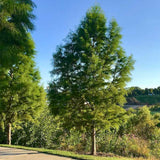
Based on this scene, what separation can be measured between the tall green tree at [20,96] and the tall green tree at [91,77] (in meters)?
2.77

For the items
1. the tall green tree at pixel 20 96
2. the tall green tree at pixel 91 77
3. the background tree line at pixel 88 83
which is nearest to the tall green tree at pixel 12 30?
the background tree line at pixel 88 83

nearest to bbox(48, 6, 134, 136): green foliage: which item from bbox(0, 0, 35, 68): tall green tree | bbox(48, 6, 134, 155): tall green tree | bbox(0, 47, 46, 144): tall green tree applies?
bbox(48, 6, 134, 155): tall green tree

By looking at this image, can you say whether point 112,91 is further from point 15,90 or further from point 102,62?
point 15,90

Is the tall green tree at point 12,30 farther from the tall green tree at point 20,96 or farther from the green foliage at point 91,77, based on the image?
the tall green tree at point 20,96

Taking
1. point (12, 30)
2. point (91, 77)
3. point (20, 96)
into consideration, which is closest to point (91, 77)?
point (91, 77)

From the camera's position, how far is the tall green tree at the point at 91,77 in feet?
27.6

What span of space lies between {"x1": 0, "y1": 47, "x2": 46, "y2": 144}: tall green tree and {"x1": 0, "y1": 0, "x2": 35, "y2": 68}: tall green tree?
5082 mm

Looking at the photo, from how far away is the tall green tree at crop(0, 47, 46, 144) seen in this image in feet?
35.6

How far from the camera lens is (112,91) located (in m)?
8.55

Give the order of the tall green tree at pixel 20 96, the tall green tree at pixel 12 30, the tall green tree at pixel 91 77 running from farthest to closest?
the tall green tree at pixel 20 96, the tall green tree at pixel 91 77, the tall green tree at pixel 12 30

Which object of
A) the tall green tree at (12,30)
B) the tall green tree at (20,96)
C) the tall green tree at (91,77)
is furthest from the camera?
the tall green tree at (20,96)

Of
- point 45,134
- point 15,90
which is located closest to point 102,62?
point 15,90

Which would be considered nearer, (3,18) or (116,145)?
(3,18)

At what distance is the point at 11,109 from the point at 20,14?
7.35m
